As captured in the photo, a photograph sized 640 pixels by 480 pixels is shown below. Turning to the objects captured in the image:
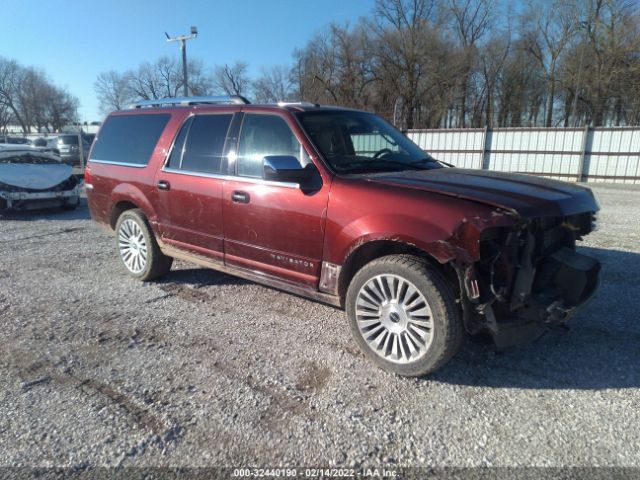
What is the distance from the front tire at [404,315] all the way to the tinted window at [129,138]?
300 centimetres

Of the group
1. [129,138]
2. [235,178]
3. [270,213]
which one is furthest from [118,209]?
[270,213]

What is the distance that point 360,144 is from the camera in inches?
165

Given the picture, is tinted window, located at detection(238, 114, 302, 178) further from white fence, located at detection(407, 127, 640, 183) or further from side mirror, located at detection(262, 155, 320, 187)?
white fence, located at detection(407, 127, 640, 183)

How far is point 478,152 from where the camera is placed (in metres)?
18.4

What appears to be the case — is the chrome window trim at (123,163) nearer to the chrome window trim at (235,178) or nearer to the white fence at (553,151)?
the chrome window trim at (235,178)

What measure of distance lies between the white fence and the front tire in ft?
54.7

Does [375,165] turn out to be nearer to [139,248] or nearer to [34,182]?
[139,248]

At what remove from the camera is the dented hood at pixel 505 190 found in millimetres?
2836

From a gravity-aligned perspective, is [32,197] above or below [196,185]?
below

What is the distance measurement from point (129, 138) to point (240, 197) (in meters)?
2.15

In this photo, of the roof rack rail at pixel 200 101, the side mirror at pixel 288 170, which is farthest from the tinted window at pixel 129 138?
the side mirror at pixel 288 170

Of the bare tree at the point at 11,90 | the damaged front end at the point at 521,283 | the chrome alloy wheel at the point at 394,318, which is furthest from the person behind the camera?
Result: the bare tree at the point at 11,90

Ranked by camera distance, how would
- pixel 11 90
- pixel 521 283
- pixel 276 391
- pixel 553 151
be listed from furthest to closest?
pixel 11 90
pixel 553 151
pixel 276 391
pixel 521 283

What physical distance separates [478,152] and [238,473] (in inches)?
720
